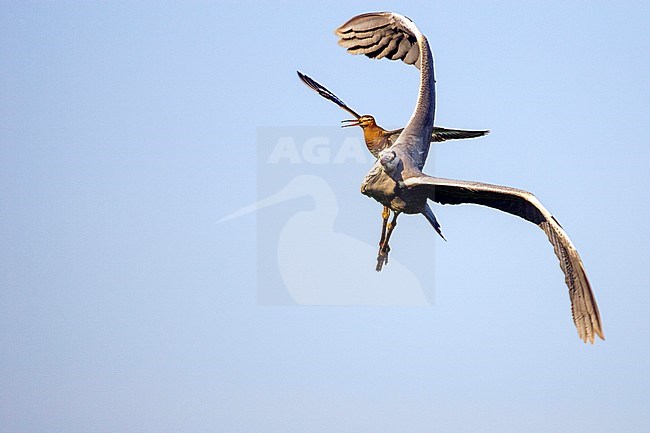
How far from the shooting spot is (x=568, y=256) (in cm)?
3334

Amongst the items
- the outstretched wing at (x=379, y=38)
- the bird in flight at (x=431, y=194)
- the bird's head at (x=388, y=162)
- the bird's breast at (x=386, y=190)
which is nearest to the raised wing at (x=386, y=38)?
the outstretched wing at (x=379, y=38)

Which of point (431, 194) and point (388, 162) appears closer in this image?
point (388, 162)

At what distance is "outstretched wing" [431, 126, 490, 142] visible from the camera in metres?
38.8

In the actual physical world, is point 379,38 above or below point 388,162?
above

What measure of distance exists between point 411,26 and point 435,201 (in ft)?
20.6

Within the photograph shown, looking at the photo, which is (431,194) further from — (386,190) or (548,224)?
(548,224)

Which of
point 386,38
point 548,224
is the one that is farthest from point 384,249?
point 386,38

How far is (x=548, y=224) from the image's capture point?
33688 millimetres

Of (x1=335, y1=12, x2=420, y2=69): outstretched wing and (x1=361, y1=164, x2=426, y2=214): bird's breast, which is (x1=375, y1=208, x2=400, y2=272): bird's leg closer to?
(x1=361, y1=164, x2=426, y2=214): bird's breast

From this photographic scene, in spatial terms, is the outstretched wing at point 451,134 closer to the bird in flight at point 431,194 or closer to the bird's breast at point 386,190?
the bird in flight at point 431,194

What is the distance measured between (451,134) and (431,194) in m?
5.28

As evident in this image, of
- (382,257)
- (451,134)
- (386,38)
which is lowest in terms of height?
(382,257)

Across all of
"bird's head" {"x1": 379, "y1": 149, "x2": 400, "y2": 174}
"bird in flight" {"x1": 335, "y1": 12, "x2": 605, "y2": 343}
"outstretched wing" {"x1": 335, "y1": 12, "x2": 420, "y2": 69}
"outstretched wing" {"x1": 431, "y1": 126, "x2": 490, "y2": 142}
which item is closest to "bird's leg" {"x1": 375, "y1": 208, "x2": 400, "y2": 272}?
"bird in flight" {"x1": 335, "y1": 12, "x2": 605, "y2": 343}

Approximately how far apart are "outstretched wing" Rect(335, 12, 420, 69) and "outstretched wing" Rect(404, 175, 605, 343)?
6.43 metres
